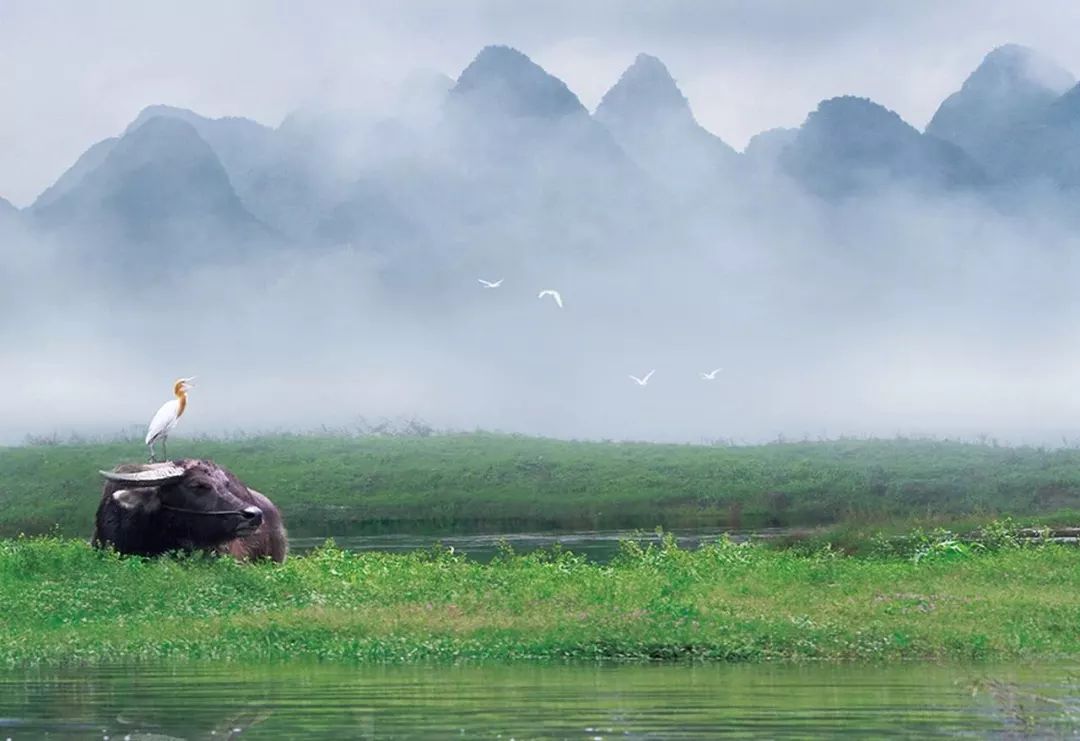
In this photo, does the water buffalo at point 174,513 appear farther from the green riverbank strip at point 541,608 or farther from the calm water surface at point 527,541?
the calm water surface at point 527,541

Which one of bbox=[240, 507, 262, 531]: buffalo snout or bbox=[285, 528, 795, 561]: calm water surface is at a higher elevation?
A: bbox=[240, 507, 262, 531]: buffalo snout

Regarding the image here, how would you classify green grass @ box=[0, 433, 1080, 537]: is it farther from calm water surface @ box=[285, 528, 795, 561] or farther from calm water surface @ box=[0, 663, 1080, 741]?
calm water surface @ box=[0, 663, 1080, 741]

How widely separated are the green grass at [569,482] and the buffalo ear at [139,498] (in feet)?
105

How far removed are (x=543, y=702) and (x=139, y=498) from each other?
1358cm

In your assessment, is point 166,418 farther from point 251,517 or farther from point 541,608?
point 541,608

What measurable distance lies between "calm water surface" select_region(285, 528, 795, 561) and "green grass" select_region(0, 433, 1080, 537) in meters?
5.53

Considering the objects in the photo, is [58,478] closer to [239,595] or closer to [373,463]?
[373,463]

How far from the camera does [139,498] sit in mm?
29406

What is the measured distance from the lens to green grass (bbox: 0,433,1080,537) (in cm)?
6975

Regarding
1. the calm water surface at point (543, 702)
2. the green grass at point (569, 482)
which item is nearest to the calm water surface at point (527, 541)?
the green grass at point (569, 482)

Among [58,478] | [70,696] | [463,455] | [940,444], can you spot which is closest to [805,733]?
[70,696]

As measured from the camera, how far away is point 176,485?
96.5ft

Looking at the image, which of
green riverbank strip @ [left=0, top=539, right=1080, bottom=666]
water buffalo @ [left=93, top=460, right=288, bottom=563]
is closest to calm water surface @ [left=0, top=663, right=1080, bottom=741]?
green riverbank strip @ [left=0, top=539, right=1080, bottom=666]

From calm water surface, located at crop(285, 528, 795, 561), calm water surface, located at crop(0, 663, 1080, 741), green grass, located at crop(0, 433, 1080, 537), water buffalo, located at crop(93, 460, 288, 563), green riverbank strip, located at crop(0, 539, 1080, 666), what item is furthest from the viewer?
green grass, located at crop(0, 433, 1080, 537)
